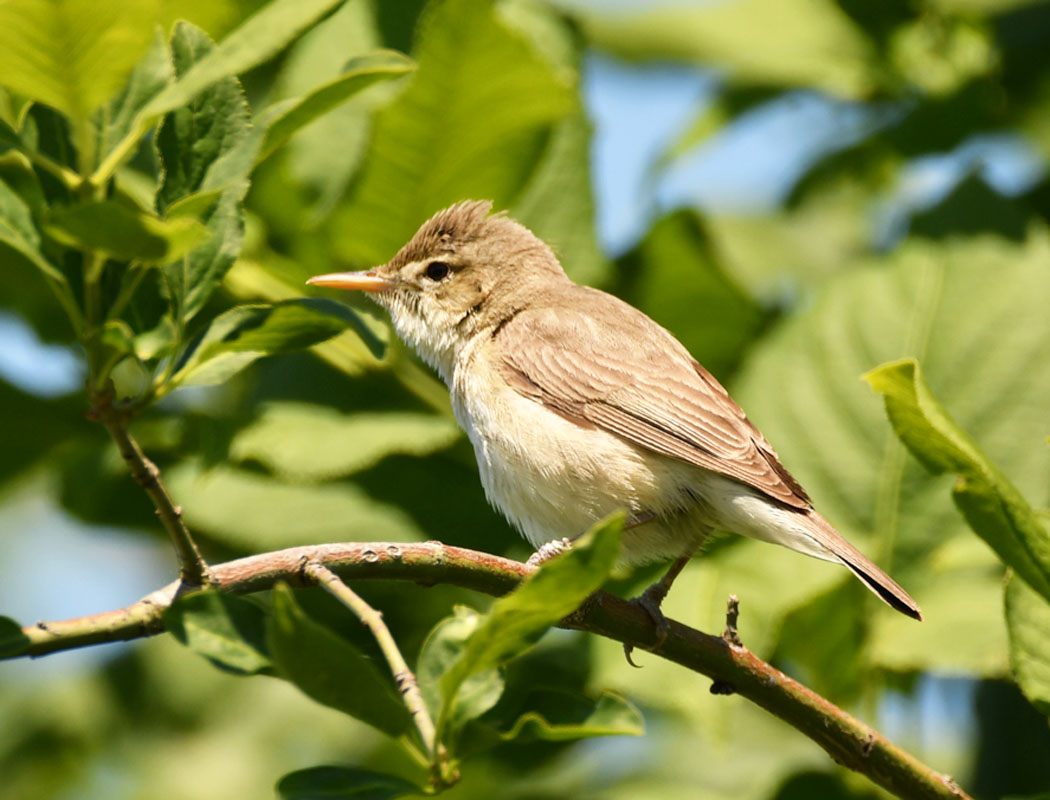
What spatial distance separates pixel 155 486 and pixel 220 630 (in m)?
0.24

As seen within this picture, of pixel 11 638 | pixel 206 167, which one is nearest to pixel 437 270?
pixel 206 167

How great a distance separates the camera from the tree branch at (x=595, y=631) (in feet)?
6.42

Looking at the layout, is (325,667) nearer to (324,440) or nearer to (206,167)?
(206,167)

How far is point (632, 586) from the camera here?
3.81 m

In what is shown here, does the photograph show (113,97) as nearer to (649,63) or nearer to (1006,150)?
(649,63)

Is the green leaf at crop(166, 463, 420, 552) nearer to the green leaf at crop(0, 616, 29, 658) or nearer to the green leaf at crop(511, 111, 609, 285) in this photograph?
the green leaf at crop(511, 111, 609, 285)

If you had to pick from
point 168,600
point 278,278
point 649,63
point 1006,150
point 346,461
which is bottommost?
point 168,600

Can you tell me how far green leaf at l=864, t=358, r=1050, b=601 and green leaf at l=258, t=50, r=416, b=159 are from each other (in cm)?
89

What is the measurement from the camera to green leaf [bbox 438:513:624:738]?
1.72m

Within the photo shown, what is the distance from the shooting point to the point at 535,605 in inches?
69.9

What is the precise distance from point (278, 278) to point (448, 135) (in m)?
0.63

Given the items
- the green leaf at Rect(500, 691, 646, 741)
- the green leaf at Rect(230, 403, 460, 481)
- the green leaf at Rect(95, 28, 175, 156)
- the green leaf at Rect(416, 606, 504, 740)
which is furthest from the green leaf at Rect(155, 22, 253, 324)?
the green leaf at Rect(230, 403, 460, 481)

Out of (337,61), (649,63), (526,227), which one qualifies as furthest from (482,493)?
(649,63)

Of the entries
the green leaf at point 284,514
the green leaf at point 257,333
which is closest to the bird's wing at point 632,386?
the green leaf at point 284,514
